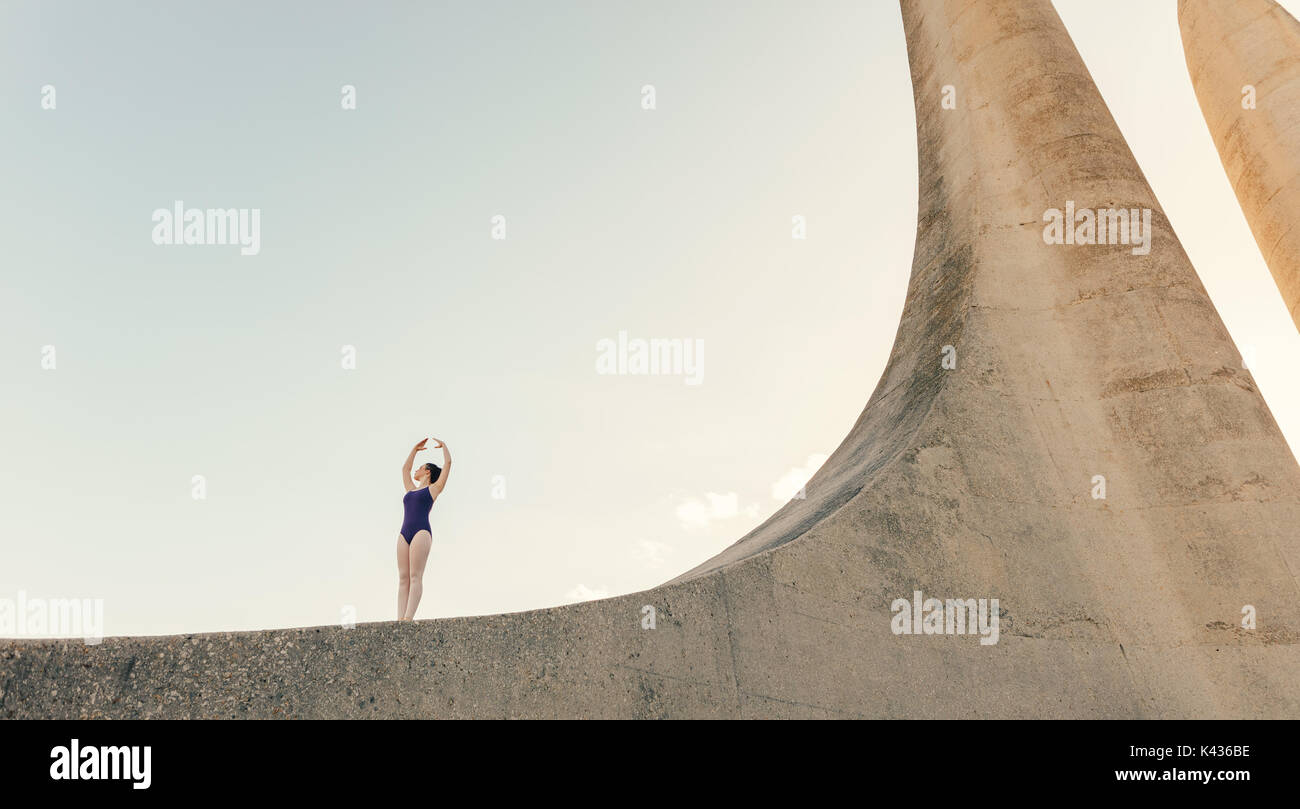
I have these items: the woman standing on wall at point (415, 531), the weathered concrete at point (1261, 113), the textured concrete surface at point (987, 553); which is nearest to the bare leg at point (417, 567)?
the woman standing on wall at point (415, 531)

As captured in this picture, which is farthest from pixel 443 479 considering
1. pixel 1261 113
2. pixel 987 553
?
pixel 1261 113

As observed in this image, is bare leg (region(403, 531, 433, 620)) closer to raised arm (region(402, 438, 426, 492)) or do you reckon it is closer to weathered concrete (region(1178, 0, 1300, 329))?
raised arm (region(402, 438, 426, 492))

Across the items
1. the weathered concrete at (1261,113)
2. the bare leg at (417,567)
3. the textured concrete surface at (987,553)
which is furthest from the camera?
the weathered concrete at (1261,113)

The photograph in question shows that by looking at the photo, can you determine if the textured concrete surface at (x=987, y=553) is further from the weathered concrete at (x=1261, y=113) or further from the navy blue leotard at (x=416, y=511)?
the weathered concrete at (x=1261, y=113)

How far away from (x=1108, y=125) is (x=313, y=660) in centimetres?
834

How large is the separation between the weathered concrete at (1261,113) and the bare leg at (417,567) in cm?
1130

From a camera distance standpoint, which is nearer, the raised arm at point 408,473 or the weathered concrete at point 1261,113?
the raised arm at point 408,473

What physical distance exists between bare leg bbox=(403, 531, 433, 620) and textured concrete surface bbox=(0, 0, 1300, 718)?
2.14m

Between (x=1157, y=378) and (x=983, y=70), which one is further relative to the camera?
(x=983, y=70)

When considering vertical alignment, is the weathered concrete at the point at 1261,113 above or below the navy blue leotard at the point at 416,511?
above

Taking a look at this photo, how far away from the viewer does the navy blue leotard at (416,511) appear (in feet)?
19.9
